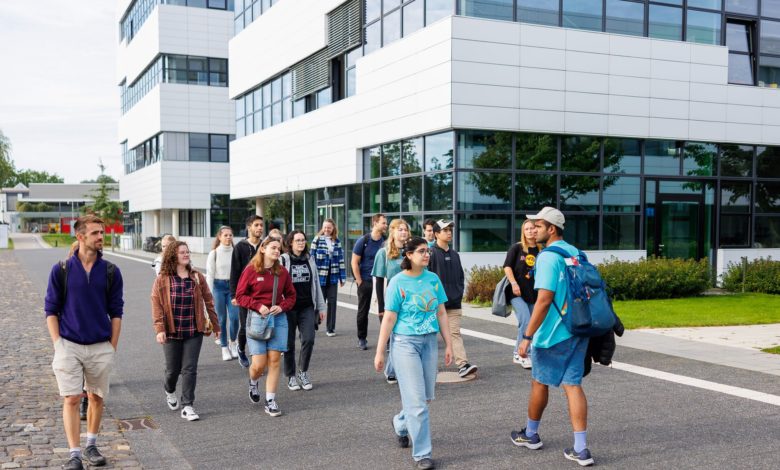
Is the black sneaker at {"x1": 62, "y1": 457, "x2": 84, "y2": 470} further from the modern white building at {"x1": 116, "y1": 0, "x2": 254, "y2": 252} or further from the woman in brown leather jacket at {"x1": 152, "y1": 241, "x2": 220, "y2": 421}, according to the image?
the modern white building at {"x1": 116, "y1": 0, "x2": 254, "y2": 252}

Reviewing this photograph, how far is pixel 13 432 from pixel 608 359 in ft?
16.8

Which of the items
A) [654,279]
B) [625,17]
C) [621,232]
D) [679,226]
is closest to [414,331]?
[654,279]

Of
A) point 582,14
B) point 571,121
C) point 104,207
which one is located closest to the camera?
point 571,121

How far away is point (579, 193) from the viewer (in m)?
19.1

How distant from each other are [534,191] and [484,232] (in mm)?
1763

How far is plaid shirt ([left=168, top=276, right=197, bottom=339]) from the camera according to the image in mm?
6918

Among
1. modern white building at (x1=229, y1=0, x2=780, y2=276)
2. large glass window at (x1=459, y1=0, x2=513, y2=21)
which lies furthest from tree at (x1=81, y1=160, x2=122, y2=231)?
large glass window at (x1=459, y1=0, x2=513, y2=21)

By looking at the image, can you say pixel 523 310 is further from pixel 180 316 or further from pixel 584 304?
pixel 180 316

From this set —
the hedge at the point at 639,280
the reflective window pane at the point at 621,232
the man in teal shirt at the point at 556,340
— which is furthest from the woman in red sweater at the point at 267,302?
the reflective window pane at the point at 621,232

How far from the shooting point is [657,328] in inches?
486

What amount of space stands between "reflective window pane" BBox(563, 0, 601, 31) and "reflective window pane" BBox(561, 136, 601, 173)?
290 centimetres

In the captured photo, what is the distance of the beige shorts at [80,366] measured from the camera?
5480 mm

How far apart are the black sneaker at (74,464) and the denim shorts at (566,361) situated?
140 inches

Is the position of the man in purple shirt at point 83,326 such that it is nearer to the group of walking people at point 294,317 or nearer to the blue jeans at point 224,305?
the group of walking people at point 294,317
